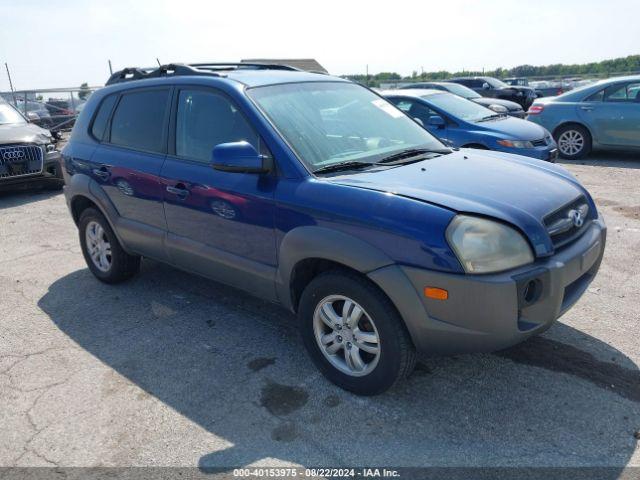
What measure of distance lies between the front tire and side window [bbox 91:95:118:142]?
2674 mm

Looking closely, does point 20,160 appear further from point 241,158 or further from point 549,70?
point 549,70

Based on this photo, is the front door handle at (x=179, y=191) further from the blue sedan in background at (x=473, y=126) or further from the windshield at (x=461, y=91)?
the windshield at (x=461, y=91)

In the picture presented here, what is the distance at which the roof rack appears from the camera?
4.13 m

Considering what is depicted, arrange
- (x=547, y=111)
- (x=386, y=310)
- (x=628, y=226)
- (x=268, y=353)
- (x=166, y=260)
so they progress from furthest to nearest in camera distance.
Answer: (x=547, y=111) → (x=628, y=226) → (x=166, y=260) → (x=268, y=353) → (x=386, y=310)

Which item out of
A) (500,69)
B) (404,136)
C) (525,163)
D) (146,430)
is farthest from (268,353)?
(500,69)

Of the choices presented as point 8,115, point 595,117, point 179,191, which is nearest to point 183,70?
point 179,191

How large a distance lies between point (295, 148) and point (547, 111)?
28.8 ft

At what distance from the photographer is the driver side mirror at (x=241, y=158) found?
3.20m

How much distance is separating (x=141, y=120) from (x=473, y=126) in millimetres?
5432

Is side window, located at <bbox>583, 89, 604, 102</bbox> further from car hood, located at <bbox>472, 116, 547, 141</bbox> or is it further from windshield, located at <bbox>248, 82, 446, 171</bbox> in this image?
windshield, located at <bbox>248, 82, 446, 171</bbox>

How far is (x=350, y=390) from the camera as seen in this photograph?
10.4 ft

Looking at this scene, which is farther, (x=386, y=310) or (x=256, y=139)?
(x=256, y=139)

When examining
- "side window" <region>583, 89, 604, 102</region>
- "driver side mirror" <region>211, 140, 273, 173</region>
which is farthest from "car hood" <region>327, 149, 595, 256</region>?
"side window" <region>583, 89, 604, 102</region>

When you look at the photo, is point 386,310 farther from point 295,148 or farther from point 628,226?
point 628,226
